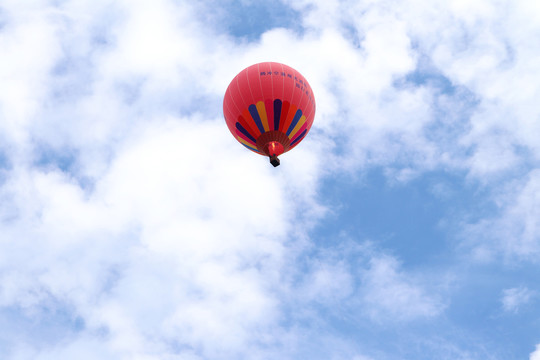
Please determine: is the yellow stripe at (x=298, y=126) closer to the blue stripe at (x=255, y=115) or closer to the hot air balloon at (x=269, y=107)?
the hot air balloon at (x=269, y=107)

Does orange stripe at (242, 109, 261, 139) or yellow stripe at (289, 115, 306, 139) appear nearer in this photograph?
orange stripe at (242, 109, 261, 139)

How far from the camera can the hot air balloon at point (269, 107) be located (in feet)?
111

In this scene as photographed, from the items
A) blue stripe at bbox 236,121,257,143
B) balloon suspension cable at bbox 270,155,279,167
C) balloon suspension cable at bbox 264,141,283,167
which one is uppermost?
blue stripe at bbox 236,121,257,143

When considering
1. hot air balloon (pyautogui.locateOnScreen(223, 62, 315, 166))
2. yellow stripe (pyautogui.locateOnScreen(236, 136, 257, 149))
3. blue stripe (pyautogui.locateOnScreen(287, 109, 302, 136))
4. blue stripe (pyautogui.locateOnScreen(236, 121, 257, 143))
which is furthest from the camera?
yellow stripe (pyautogui.locateOnScreen(236, 136, 257, 149))

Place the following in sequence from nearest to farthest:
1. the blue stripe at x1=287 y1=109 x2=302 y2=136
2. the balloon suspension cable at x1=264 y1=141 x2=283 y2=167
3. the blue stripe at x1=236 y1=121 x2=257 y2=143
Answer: the balloon suspension cable at x1=264 y1=141 x2=283 y2=167 < the blue stripe at x1=287 y1=109 x2=302 y2=136 < the blue stripe at x1=236 y1=121 x2=257 y2=143

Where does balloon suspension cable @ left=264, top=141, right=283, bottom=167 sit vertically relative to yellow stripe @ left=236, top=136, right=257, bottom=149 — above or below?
below

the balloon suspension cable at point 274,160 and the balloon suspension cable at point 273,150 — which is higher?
the balloon suspension cable at point 273,150

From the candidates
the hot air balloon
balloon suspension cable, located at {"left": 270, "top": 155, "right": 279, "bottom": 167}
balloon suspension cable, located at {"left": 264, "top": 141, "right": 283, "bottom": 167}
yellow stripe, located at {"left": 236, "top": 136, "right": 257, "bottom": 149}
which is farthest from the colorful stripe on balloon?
balloon suspension cable, located at {"left": 270, "top": 155, "right": 279, "bottom": 167}

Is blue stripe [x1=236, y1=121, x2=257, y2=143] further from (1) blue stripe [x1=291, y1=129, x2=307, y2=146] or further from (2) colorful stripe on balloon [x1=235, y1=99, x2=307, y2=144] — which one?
(1) blue stripe [x1=291, y1=129, x2=307, y2=146]

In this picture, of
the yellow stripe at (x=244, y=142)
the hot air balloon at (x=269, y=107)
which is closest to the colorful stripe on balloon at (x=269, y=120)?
the hot air balloon at (x=269, y=107)

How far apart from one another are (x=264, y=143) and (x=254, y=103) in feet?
9.29

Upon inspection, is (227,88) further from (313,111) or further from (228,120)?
(313,111)

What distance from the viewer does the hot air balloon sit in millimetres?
33781

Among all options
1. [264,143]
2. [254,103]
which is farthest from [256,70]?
[264,143]
